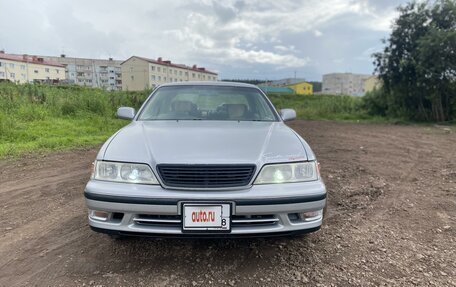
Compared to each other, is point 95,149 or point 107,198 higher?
point 107,198

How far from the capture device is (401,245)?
9.93ft

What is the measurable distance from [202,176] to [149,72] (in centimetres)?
7122

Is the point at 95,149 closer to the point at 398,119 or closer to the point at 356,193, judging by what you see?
the point at 356,193

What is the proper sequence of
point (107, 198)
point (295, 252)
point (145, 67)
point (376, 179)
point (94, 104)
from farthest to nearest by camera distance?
1. point (145, 67)
2. point (94, 104)
3. point (376, 179)
4. point (295, 252)
5. point (107, 198)

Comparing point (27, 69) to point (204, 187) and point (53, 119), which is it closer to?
point (53, 119)

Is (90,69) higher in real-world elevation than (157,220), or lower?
higher

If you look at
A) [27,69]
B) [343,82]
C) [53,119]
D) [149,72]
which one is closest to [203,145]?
[53,119]

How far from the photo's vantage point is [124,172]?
2449mm

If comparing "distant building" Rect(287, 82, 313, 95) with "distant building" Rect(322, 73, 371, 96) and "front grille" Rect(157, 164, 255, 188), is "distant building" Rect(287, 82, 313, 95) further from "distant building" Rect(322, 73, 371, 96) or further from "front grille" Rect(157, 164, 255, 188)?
"front grille" Rect(157, 164, 255, 188)

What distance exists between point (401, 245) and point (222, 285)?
1.73 metres

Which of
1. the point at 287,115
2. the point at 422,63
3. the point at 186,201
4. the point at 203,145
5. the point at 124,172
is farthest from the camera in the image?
the point at 422,63

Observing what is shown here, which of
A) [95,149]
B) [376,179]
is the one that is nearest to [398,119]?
[376,179]

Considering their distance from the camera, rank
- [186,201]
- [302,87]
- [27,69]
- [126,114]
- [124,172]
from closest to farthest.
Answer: [186,201] → [124,172] → [126,114] → [27,69] → [302,87]

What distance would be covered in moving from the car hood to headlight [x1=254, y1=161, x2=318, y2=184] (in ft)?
0.17
